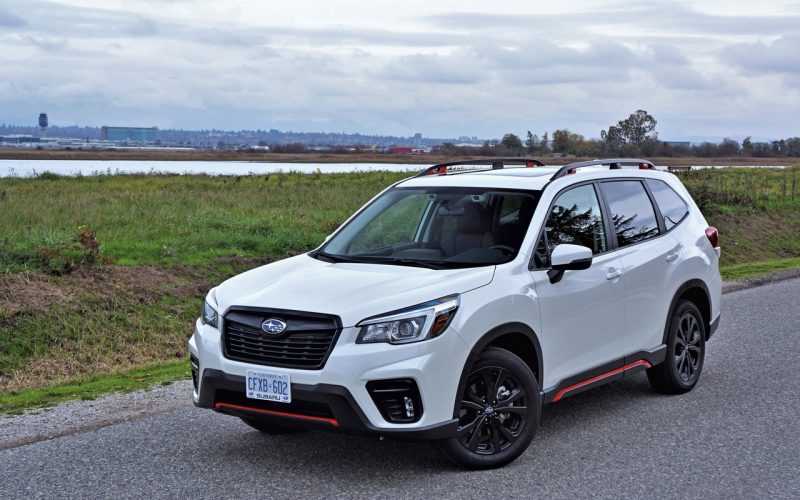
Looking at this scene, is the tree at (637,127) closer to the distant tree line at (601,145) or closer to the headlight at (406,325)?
the distant tree line at (601,145)

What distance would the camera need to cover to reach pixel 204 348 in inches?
233

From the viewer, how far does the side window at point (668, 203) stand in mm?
8031

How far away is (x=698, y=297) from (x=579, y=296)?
2.13 metres

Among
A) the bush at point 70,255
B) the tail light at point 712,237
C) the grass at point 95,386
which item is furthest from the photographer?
the bush at point 70,255

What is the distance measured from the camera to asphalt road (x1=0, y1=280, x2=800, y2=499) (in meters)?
5.55

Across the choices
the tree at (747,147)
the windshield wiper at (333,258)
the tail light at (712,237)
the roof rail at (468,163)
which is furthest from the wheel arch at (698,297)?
the tree at (747,147)

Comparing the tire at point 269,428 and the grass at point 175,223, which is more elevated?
the grass at point 175,223

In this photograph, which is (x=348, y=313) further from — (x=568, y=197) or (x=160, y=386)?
(x=160, y=386)

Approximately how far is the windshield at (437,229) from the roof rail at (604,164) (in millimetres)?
389

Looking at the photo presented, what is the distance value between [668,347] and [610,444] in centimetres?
157

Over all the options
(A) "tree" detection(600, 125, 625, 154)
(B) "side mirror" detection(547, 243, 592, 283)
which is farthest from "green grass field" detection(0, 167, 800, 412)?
(A) "tree" detection(600, 125, 625, 154)

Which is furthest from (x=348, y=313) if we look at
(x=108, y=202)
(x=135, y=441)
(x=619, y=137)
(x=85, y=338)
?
(x=619, y=137)

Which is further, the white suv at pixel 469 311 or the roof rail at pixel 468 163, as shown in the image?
the roof rail at pixel 468 163

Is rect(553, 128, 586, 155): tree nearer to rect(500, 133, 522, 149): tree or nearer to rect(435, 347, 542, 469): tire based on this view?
rect(500, 133, 522, 149): tree
